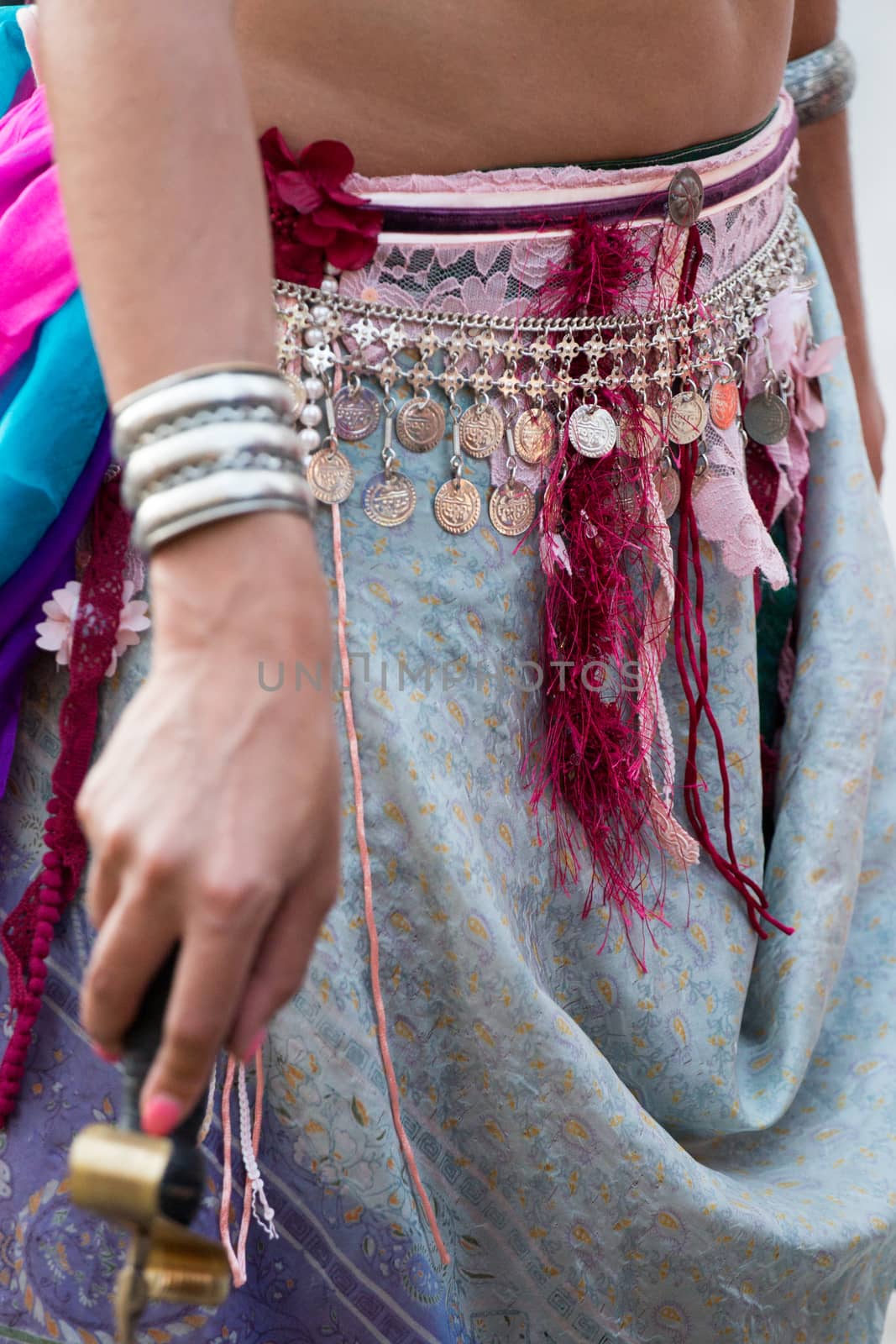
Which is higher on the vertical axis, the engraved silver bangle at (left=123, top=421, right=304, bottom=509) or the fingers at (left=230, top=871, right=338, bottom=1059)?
the engraved silver bangle at (left=123, top=421, right=304, bottom=509)

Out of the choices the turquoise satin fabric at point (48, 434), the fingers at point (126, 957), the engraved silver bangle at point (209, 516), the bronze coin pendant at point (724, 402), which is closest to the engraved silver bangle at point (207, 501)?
the engraved silver bangle at point (209, 516)

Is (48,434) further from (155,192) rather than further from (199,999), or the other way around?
(199,999)

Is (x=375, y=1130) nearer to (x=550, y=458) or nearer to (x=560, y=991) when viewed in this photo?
(x=560, y=991)

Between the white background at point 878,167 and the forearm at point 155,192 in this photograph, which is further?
the white background at point 878,167

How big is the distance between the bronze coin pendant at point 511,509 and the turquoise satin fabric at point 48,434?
23 cm

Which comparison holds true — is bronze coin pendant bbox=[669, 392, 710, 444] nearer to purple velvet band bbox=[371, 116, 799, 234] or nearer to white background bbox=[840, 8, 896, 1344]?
purple velvet band bbox=[371, 116, 799, 234]

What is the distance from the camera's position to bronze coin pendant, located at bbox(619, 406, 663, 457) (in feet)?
2.58

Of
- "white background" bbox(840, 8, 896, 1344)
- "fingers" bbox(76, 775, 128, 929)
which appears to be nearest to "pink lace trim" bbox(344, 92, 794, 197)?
"fingers" bbox(76, 775, 128, 929)

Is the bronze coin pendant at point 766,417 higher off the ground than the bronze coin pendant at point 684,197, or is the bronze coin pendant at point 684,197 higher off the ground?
the bronze coin pendant at point 684,197

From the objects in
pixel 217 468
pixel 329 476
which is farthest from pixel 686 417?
pixel 217 468

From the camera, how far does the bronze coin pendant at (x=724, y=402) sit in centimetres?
85

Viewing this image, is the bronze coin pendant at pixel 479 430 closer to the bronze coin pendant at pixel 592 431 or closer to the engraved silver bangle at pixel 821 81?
the bronze coin pendant at pixel 592 431

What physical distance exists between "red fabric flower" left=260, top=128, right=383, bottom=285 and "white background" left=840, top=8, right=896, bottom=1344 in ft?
6.73

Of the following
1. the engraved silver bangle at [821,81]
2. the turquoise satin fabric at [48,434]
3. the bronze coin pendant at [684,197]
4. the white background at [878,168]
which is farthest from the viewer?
the white background at [878,168]
